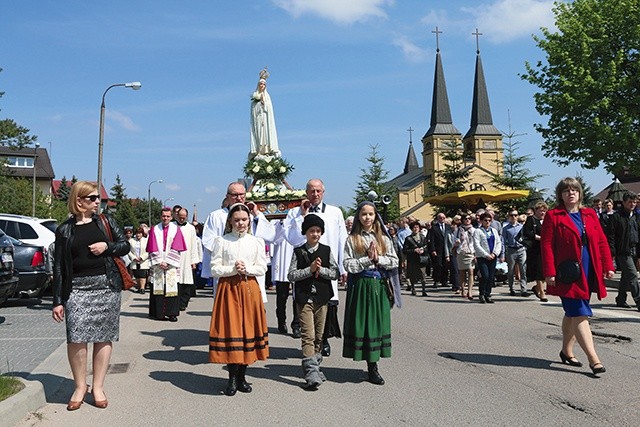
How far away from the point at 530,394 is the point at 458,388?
0.63m

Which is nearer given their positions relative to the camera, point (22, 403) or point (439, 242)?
point (22, 403)

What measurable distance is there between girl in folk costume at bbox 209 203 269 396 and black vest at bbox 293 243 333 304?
39cm

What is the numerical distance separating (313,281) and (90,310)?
2.07 metres

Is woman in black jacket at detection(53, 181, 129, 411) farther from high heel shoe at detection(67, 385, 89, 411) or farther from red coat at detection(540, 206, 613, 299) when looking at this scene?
red coat at detection(540, 206, 613, 299)

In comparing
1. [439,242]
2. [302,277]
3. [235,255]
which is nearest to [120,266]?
[235,255]

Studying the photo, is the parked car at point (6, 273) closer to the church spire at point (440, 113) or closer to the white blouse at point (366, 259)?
the white blouse at point (366, 259)

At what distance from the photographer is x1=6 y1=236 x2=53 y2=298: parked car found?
13000 millimetres

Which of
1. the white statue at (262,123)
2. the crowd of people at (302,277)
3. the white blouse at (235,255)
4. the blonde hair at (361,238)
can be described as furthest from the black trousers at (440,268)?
the white blouse at (235,255)

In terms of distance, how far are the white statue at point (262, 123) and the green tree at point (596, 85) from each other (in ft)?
43.3

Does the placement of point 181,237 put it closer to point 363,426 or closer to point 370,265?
point 370,265

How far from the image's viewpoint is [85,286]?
5633 mm

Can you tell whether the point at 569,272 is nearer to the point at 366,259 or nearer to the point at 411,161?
the point at 366,259

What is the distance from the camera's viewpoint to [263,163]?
18703mm

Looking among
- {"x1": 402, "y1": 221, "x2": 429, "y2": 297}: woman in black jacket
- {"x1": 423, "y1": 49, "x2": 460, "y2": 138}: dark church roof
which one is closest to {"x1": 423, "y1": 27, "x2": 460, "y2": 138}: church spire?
{"x1": 423, "y1": 49, "x2": 460, "y2": 138}: dark church roof
